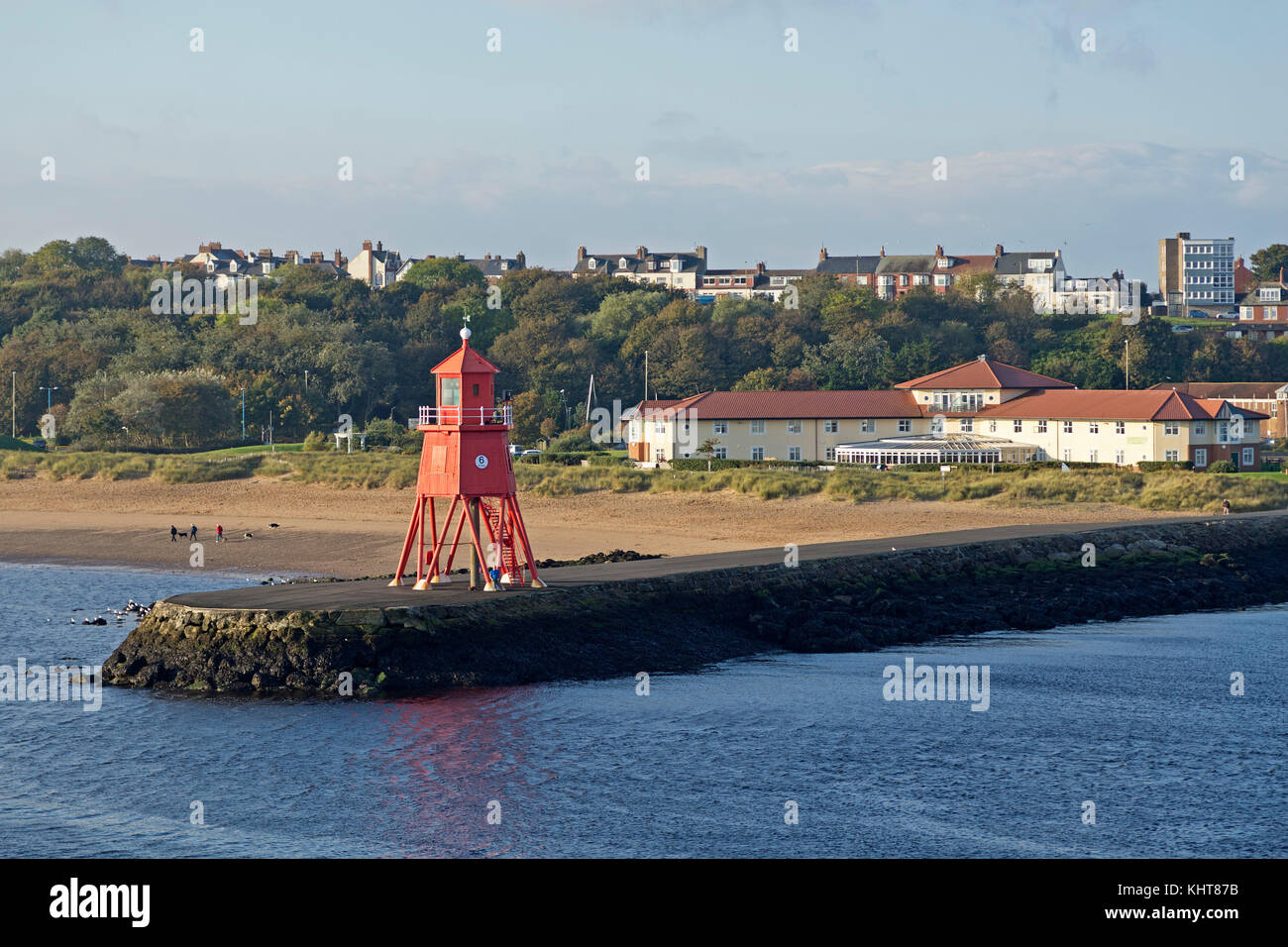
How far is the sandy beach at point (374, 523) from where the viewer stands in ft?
172

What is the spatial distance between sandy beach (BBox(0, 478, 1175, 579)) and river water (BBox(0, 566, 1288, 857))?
16.9 m

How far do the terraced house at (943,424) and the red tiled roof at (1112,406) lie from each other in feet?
0.24

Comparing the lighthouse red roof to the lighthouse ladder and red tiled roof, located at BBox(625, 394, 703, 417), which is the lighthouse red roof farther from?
red tiled roof, located at BBox(625, 394, 703, 417)

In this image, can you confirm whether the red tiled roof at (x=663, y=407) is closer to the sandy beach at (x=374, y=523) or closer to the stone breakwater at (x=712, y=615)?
the sandy beach at (x=374, y=523)

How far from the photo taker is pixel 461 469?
35125 mm

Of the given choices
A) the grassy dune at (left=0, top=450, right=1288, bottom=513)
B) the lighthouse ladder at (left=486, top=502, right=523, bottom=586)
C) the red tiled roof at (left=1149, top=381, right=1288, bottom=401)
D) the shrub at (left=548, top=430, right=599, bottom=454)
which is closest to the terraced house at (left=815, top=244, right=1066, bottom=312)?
the red tiled roof at (left=1149, top=381, right=1288, bottom=401)

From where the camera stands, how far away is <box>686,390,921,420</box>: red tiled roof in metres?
80.5

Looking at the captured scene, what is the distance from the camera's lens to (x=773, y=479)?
62.2 m

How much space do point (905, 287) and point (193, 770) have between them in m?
156

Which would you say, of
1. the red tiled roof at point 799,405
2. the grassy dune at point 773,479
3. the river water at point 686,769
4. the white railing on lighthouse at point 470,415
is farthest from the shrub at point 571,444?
the river water at point 686,769

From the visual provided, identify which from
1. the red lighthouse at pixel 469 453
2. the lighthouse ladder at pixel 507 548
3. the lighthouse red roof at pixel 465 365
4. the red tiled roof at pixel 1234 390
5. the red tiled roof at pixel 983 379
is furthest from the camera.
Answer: the red tiled roof at pixel 1234 390

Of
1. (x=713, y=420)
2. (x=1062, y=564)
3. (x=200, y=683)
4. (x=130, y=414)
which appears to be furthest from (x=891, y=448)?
(x=200, y=683)

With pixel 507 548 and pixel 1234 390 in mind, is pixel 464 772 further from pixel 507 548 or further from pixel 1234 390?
pixel 1234 390
